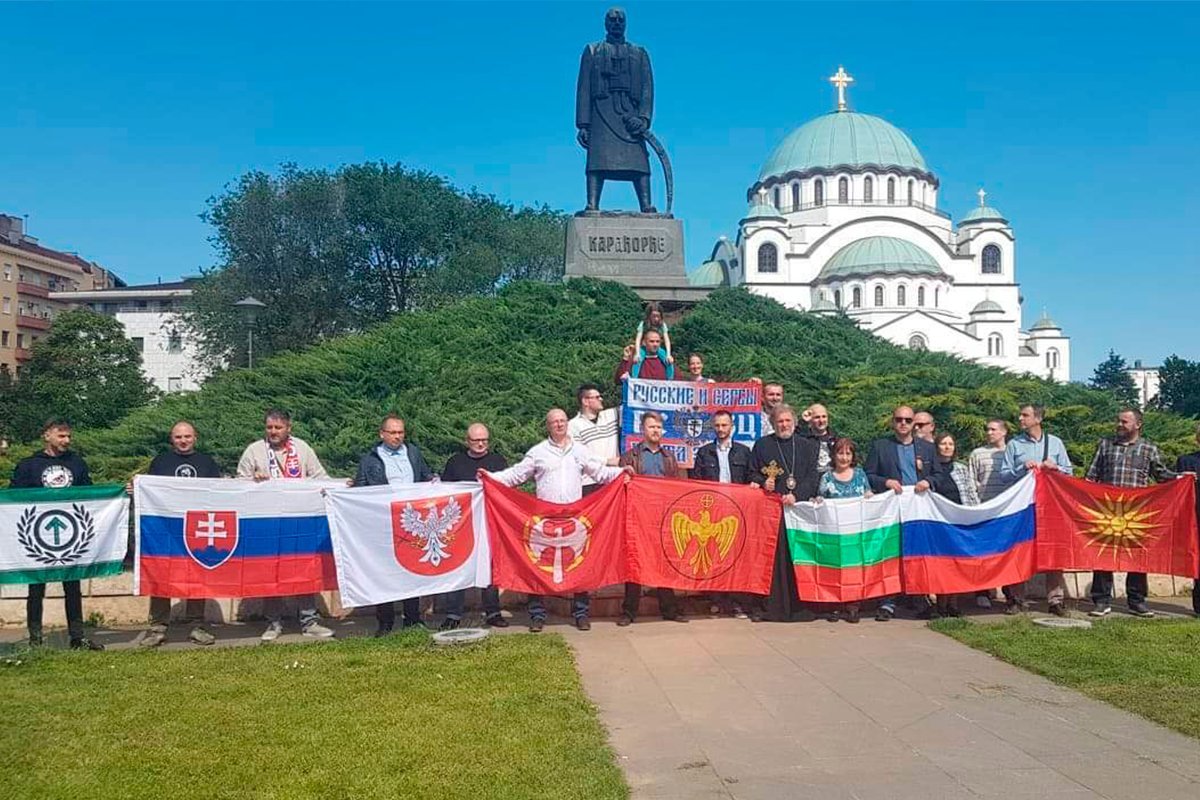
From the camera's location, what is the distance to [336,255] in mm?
46406

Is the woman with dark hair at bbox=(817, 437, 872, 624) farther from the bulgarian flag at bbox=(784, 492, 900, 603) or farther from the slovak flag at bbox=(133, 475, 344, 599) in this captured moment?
the slovak flag at bbox=(133, 475, 344, 599)

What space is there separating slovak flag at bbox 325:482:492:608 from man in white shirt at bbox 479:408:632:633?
427 mm

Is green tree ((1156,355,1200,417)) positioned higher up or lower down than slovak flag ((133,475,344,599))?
higher up

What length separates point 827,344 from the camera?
18000 mm

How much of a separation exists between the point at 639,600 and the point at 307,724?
3.74 metres

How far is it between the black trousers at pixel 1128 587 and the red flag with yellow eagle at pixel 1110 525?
86mm

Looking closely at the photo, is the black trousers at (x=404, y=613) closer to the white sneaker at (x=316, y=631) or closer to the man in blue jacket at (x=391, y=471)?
the man in blue jacket at (x=391, y=471)

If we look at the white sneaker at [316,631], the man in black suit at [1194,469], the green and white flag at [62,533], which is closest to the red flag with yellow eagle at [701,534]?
the white sneaker at [316,631]

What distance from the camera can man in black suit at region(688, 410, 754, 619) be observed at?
8625 mm

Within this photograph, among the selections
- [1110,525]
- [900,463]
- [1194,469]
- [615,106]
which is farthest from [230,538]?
[615,106]

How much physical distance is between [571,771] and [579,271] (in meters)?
15.0

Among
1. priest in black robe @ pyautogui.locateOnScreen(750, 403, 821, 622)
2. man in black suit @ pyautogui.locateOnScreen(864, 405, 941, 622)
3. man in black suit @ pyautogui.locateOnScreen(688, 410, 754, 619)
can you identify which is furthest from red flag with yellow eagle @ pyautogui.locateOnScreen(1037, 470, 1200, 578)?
man in black suit @ pyautogui.locateOnScreen(688, 410, 754, 619)

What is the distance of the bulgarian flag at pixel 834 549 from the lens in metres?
8.42


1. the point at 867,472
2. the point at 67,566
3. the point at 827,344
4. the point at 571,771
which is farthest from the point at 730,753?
the point at 827,344
